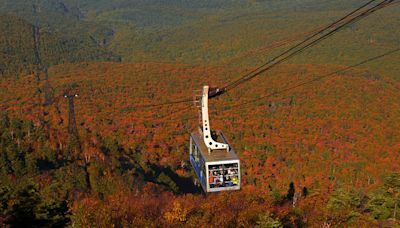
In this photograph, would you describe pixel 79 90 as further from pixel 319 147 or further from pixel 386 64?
pixel 386 64

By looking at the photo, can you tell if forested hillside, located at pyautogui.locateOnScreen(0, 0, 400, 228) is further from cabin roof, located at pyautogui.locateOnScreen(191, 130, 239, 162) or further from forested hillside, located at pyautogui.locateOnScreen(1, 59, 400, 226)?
cabin roof, located at pyautogui.locateOnScreen(191, 130, 239, 162)

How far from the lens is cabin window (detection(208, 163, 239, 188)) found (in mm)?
20203

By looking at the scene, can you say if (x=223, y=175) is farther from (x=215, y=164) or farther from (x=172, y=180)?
(x=172, y=180)

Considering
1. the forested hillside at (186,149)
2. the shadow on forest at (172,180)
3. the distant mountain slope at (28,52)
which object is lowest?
the shadow on forest at (172,180)

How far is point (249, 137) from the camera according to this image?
9081cm

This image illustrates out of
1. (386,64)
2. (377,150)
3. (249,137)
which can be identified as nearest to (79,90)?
(249,137)

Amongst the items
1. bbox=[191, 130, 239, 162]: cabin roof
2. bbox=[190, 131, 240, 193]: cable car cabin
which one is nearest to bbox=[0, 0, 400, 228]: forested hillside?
bbox=[190, 131, 240, 193]: cable car cabin

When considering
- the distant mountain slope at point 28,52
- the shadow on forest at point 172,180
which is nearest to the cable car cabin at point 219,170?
the shadow on forest at point 172,180

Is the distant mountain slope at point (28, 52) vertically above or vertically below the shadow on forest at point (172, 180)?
above

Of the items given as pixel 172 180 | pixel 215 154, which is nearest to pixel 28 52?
pixel 172 180

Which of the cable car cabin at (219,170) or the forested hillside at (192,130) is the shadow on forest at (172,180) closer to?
the forested hillside at (192,130)

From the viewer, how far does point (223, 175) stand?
20281mm

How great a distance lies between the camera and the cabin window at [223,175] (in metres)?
20.2

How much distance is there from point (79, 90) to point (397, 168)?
85045 mm
